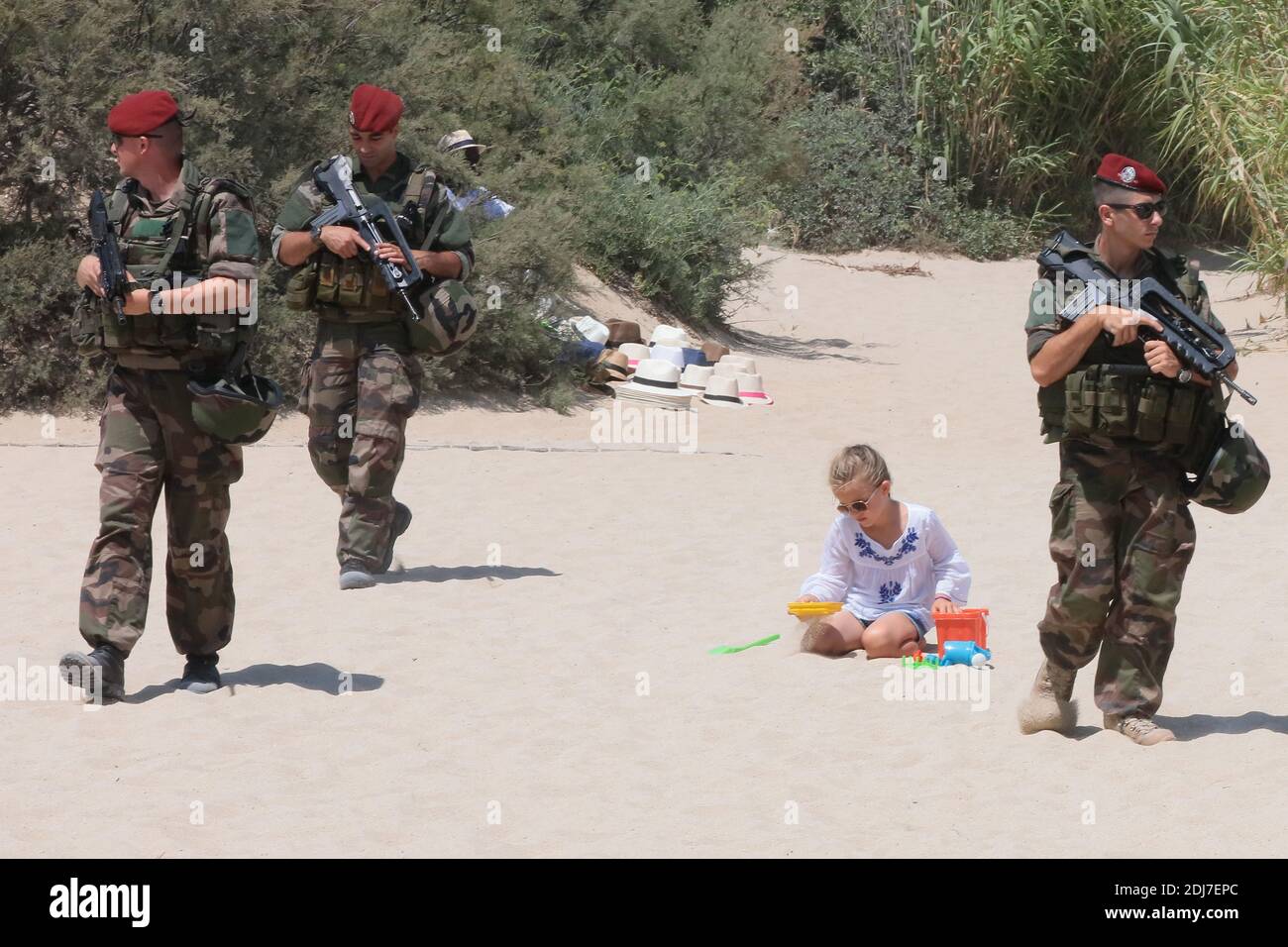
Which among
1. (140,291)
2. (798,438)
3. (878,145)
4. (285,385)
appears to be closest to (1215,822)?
(140,291)

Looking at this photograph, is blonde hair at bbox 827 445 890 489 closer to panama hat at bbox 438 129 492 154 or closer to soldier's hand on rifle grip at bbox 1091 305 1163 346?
soldier's hand on rifle grip at bbox 1091 305 1163 346

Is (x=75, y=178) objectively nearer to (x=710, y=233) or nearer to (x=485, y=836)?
(x=710, y=233)

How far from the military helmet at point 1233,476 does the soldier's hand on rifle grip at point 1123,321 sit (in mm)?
372

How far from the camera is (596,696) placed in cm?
555

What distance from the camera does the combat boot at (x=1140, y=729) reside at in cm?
480

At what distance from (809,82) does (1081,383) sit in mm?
19346

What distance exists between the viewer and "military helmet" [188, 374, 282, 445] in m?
4.94

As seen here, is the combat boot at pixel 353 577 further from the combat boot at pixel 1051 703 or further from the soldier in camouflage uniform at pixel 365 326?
the combat boot at pixel 1051 703

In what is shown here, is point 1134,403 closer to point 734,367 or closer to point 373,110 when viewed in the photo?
point 373,110

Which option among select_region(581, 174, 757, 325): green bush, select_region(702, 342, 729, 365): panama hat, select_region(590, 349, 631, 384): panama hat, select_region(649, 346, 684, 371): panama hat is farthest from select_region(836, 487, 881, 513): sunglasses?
select_region(581, 174, 757, 325): green bush

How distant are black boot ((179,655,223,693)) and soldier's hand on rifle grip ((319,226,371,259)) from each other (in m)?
1.83

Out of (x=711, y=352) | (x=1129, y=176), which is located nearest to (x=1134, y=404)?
(x=1129, y=176)

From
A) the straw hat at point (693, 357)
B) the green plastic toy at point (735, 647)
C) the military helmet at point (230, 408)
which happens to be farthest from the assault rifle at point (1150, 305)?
the straw hat at point (693, 357)

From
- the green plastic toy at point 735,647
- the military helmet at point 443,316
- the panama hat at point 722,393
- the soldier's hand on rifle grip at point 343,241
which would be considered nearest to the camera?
the green plastic toy at point 735,647
